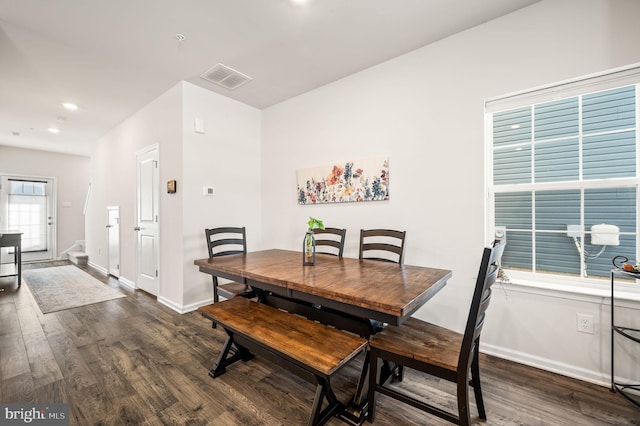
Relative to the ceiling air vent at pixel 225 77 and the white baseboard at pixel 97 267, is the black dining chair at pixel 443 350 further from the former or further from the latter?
the white baseboard at pixel 97 267

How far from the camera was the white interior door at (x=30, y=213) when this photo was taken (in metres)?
5.96

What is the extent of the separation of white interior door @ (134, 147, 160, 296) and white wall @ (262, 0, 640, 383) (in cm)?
226

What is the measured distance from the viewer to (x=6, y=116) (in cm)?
421

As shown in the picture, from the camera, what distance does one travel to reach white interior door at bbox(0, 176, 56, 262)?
235 inches

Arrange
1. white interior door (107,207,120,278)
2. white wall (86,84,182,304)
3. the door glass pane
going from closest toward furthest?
white wall (86,84,182,304) → white interior door (107,207,120,278) → the door glass pane

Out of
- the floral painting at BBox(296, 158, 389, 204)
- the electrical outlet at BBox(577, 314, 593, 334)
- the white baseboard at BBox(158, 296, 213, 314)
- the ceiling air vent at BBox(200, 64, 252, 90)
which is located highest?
the ceiling air vent at BBox(200, 64, 252, 90)

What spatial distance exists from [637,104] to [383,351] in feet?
7.73

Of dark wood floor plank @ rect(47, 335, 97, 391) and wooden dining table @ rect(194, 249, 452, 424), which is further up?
wooden dining table @ rect(194, 249, 452, 424)

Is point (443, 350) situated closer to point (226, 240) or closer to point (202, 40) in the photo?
point (226, 240)

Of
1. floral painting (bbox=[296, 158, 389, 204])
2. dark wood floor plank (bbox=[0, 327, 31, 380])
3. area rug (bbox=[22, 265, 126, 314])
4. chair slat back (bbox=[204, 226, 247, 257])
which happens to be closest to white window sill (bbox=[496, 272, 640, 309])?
floral painting (bbox=[296, 158, 389, 204])

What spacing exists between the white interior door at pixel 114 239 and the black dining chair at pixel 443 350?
16.0ft

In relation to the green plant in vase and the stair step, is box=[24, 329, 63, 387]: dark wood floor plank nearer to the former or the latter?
the green plant in vase

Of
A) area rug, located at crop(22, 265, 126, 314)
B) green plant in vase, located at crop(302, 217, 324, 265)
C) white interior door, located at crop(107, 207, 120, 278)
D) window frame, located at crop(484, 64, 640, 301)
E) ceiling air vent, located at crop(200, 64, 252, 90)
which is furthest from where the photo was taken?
white interior door, located at crop(107, 207, 120, 278)

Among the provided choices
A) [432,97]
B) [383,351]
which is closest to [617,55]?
[432,97]
